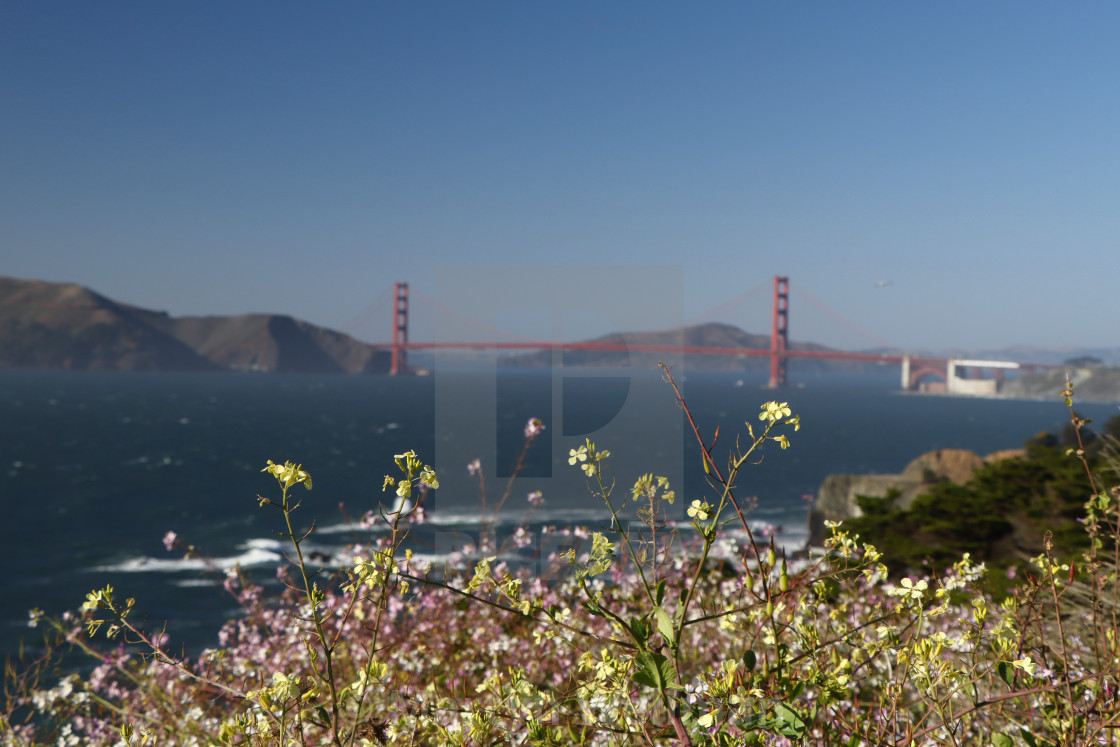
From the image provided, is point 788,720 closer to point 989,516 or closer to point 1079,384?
point 989,516

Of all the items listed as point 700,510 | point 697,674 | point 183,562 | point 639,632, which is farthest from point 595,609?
point 183,562

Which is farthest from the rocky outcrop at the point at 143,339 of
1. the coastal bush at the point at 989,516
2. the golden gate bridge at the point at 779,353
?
the coastal bush at the point at 989,516

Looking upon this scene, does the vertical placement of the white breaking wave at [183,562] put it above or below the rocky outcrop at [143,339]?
below

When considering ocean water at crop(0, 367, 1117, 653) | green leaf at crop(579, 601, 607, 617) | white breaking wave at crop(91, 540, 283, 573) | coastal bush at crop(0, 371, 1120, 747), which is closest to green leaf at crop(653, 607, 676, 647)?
coastal bush at crop(0, 371, 1120, 747)

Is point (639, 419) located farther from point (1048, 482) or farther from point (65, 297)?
point (65, 297)

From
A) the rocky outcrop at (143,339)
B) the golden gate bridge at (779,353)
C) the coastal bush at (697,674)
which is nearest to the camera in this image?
the coastal bush at (697,674)

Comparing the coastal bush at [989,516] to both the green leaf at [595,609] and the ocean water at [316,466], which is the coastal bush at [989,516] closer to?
the ocean water at [316,466]

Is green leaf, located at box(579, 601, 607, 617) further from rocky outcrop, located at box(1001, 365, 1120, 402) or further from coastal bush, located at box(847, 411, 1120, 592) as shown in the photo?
rocky outcrop, located at box(1001, 365, 1120, 402)
